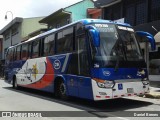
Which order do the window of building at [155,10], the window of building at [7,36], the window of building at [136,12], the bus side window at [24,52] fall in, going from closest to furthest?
the bus side window at [24,52] < the window of building at [155,10] < the window of building at [136,12] < the window of building at [7,36]

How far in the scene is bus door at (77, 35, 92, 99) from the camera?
36.7 feet

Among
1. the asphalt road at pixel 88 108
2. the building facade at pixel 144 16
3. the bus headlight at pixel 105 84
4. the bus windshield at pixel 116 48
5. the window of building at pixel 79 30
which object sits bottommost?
the asphalt road at pixel 88 108

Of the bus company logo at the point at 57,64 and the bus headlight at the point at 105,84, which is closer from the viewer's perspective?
the bus headlight at the point at 105,84

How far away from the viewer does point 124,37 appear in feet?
38.3

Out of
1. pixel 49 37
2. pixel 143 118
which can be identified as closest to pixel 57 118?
pixel 143 118

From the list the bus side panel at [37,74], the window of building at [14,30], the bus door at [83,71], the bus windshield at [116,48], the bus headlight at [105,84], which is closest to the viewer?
the bus headlight at [105,84]

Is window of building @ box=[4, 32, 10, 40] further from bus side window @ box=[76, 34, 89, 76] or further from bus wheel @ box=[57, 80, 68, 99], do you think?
bus side window @ box=[76, 34, 89, 76]

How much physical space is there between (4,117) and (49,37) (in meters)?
5.98

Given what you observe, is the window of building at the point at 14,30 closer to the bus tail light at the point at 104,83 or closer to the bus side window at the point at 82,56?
the bus side window at the point at 82,56

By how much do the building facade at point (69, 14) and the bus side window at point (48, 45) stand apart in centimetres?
2040

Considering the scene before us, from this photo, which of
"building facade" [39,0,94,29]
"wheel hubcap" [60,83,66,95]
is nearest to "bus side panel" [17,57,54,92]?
"wheel hubcap" [60,83,66,95]

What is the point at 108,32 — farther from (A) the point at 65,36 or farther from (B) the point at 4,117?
(B) the point at 4,117

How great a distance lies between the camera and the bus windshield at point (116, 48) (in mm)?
10945

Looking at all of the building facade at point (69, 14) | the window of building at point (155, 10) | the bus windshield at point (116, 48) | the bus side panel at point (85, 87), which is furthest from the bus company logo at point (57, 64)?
the building facade at point (69, 14)
